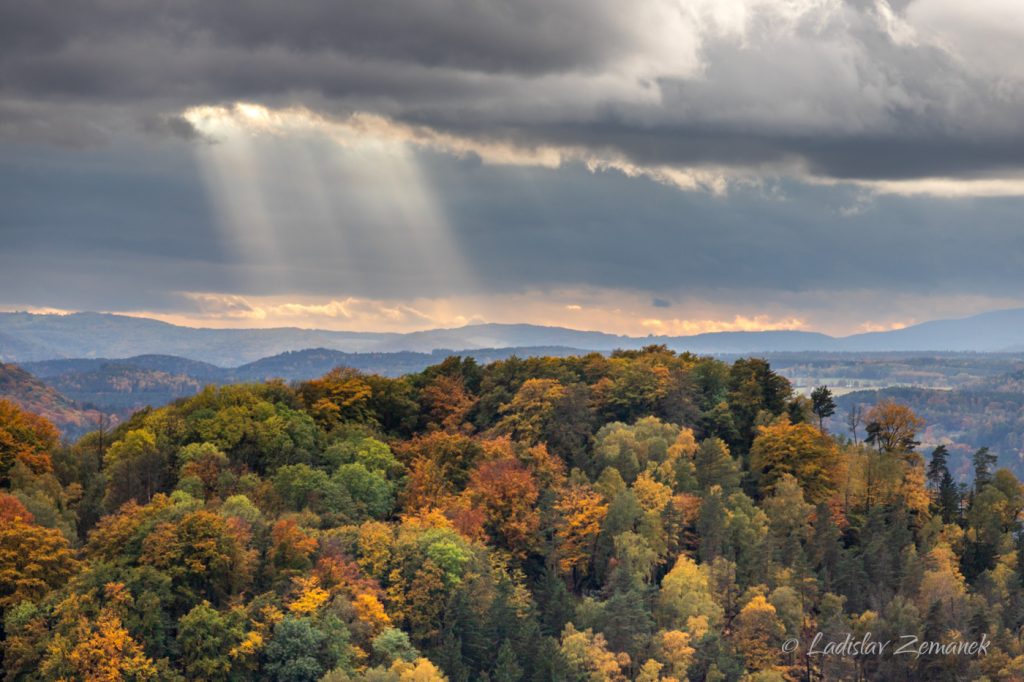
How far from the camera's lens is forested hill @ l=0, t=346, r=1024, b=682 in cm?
11981

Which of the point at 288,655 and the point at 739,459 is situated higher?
the point at 739,459

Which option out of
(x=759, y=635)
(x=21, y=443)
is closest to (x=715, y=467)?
(x=759, y=635)

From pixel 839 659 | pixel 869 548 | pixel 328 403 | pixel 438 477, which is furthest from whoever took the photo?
pixel 328 403

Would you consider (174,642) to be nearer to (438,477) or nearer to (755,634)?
(438,477)

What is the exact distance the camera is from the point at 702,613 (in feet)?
497

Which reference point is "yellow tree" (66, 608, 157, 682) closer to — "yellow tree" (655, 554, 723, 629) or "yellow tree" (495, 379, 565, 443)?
"yellow tree" (655, 554, 723, 629)

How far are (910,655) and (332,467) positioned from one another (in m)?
78.8

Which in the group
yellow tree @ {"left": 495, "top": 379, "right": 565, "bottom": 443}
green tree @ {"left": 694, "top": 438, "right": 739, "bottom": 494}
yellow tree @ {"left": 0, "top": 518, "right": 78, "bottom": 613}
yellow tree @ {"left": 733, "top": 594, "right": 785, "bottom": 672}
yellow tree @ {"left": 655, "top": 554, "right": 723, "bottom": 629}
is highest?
yellow tree @ {"left": 495, "top": 379, "right": 565, "bottom": 443}

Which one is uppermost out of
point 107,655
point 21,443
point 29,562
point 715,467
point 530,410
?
point 530,410

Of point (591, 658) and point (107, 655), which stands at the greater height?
point (107, 655)

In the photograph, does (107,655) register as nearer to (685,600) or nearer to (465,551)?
(465,551)

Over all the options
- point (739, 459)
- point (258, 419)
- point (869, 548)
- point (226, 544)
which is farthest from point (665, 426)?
point (226, 544)

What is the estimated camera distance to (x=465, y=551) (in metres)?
141

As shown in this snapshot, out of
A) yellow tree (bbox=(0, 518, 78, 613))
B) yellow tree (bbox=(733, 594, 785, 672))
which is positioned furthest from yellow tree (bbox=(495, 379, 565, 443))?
yellow tree (bbox=(0, 518, 78, 613))
